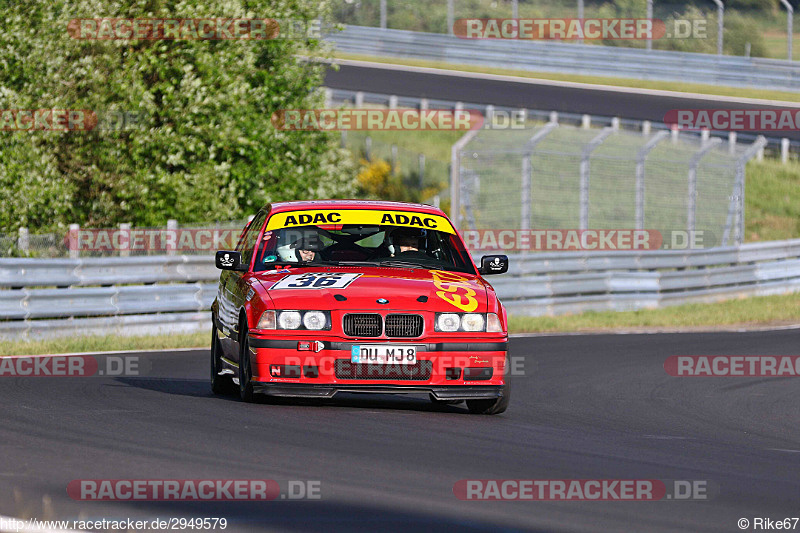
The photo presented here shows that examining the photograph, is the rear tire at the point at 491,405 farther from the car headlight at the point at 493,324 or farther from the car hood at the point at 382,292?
the car hood at the point at 382,292

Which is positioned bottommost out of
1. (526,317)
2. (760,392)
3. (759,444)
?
(526,317)

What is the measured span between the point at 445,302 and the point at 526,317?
13.0 m

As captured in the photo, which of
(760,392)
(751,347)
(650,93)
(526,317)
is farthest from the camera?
(650,93)

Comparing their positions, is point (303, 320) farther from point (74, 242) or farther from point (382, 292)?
point (74, 242)

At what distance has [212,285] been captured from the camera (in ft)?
62.7

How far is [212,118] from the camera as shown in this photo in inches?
1015

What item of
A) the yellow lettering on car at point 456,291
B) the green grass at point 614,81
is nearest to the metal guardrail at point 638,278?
the yellow lettering on car at point 456,291

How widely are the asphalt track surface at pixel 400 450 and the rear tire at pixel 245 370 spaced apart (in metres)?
0.13

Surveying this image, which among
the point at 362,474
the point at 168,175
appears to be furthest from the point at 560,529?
the point at 168,175

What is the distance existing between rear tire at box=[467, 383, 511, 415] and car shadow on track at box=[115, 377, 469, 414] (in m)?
0.13

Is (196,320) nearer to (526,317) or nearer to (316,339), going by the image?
(526,317)

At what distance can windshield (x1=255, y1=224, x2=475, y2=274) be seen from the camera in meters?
10.6

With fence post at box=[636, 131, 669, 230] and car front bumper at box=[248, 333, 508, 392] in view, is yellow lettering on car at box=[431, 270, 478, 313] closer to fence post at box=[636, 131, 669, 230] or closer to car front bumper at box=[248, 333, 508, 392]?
car front bumper at box=[248, 333, 508, 392]

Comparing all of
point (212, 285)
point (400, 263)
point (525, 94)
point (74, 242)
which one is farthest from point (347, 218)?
point (525, 94)
